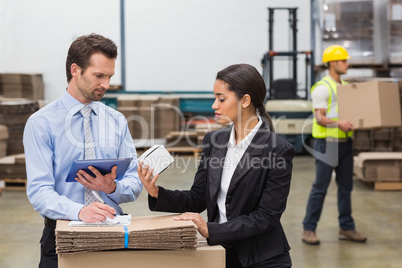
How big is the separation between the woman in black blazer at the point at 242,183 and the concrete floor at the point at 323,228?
8.58 feet

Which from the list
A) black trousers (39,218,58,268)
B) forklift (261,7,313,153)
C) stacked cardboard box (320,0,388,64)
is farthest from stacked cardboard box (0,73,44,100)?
black trousers (39,218,58,268)

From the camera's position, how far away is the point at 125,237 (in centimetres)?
177

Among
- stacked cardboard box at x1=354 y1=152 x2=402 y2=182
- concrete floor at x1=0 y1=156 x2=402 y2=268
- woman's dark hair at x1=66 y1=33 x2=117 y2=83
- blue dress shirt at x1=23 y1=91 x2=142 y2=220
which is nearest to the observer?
blue dress shirt at x1=23 y1=91 x2=142 y2=220

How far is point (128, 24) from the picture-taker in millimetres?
12266

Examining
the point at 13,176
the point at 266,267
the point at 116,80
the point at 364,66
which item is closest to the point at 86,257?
the point at 266,267

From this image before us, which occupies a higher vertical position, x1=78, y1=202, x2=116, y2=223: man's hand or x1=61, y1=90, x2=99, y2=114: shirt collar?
x1=61, y1=90, x2=99, y2=114: shirt collar

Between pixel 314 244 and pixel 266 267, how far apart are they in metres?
3.24

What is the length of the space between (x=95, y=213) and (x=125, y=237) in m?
0.20

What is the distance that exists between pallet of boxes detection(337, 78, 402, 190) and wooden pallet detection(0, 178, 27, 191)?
4.79 metres

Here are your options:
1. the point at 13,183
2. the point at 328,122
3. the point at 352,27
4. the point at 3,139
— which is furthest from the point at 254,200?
the point at 352,27

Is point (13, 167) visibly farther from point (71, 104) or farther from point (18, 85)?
point (71, 104)

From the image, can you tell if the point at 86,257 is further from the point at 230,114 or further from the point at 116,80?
the point at 116,80

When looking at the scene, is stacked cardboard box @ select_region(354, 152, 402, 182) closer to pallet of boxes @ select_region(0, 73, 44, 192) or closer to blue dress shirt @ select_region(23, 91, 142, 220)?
pallet of boxes @ select_region(0, 73, 44, 192)

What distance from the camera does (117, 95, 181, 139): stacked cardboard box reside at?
10.8 m
